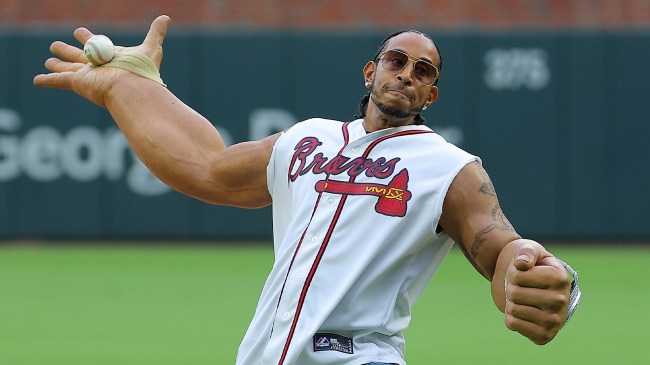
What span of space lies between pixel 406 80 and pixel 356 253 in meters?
0.71

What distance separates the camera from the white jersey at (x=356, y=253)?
4664 mm

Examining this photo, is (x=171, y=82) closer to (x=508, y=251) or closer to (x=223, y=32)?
(x=223, y=32)

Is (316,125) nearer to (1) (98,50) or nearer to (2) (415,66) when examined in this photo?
(2) (415,66)

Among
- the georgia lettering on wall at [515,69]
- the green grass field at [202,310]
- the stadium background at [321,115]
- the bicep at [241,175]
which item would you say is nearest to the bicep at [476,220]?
the bicep at [241,175]

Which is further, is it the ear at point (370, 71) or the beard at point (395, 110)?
the ear at point (370, 71)

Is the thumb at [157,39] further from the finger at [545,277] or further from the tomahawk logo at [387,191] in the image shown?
the finger at [545,277]

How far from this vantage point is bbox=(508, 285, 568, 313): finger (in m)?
4.01

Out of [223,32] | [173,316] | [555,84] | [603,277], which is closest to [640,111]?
[555,84]

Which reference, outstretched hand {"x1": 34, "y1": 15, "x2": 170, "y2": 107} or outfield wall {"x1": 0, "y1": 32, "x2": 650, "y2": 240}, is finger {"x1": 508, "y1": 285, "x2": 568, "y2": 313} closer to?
outstretched hand {"x1": 34, "y1": 15, "x2": 170, "y2": 107}

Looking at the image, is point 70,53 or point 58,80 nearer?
point 58,80

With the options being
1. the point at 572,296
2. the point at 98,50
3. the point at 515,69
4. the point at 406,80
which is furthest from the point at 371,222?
the point at 515,69

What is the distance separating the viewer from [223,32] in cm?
1680

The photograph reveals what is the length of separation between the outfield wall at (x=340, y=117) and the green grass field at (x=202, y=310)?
1.93 feet

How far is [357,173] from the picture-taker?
4.86 metres
